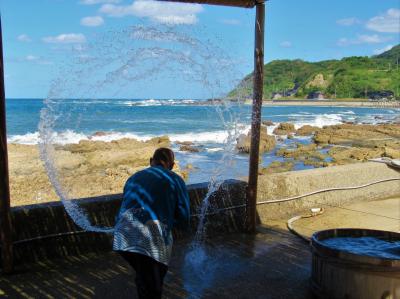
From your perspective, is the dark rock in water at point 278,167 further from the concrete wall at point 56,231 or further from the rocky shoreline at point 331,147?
the concrete wall at point 56,231

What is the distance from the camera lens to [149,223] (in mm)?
3008

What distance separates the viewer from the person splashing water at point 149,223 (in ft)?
9.87

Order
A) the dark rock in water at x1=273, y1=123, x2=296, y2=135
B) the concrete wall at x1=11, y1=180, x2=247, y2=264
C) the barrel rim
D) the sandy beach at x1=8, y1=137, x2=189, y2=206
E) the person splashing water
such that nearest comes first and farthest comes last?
the person splashing water → the barrel rim → the concrete wall at x1=11, y1=180, x2=247, y2=264 → the sandy beach at x1=8, y1=137, x2=189, y2=206 → the dark rock in water at x1=273, y1=123, x2=296, y2=135

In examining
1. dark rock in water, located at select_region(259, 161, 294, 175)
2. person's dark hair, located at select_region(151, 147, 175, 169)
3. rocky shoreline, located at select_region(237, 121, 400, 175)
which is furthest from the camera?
rocky shoreline, located at select_region(237, 121, 400, 175)

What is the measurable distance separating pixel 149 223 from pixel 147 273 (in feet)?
1.17

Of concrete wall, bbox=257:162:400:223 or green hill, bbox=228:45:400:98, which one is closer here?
concrete wall, bbox=257:162:400:223

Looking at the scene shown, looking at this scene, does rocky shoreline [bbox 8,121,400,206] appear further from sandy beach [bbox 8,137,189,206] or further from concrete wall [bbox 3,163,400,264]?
concrete wall [bbox 3,163,400,264]

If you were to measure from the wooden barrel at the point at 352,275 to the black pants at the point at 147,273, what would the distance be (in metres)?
1.45

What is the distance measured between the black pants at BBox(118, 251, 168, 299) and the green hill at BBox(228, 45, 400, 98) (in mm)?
122999

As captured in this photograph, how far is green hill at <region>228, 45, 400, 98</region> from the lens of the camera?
14362cm

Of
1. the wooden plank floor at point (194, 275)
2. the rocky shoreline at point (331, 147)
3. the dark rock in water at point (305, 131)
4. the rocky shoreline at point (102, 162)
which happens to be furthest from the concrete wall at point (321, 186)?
the dark rock in water at point (305, 131)

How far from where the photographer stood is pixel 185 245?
5414 mm

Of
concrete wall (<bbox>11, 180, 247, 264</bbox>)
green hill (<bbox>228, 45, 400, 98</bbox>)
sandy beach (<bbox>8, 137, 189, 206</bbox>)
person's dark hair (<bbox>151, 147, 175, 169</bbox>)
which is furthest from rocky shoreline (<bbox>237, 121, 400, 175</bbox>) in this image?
green hill (<bbox>228, 45, 400, 98</bbox>)

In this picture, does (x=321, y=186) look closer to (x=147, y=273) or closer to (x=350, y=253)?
(x=350, y=253)
